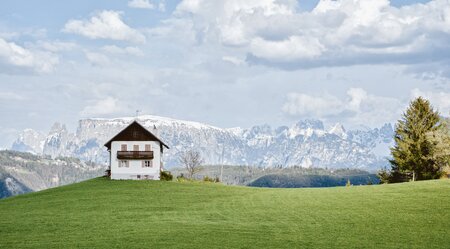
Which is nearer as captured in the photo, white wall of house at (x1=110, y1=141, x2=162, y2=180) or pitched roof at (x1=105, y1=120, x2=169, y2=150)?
white wall of house at (x1=110, y1=141, x2=162, y2=180)

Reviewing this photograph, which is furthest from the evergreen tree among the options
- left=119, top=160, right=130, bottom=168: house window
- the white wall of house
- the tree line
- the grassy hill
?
left=119, top=160, right=130, bottom=168: house window

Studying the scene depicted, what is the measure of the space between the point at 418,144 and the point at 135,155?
145 ft

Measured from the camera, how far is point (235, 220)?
44.8m

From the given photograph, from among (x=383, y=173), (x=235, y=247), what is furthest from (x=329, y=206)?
(x=383, y=173)

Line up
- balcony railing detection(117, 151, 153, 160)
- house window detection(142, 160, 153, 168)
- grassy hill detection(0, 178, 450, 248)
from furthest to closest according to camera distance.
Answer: house window detection(142, 160, 153, 168) → balcony railing detection(117, 151, 153, 160) → grassy hill detection(0, 178, 450, 248)

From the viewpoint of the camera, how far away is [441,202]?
47.8 metres

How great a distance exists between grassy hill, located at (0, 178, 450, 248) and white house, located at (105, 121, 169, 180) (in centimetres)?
2706

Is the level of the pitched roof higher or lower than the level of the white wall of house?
higher

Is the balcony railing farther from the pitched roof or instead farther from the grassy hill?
the grassy hill

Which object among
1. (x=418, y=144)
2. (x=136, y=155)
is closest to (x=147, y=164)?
(x=136, y=155)

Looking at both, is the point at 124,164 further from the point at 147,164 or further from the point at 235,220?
the point at 235,220

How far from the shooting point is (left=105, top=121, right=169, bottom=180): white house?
97188 mm

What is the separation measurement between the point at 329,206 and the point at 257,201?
9.66m

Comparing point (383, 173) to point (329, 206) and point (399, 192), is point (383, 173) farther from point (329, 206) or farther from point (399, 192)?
point (329, 206)
